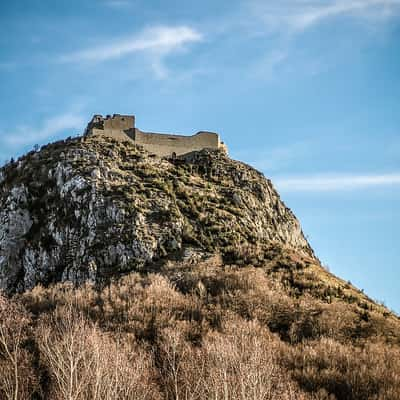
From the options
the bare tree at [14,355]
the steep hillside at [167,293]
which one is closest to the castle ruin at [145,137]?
the steep hillside at [167,293]

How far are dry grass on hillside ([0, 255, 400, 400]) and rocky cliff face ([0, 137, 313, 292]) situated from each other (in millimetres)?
3971

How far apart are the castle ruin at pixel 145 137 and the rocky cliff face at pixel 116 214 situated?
1833 millimetres

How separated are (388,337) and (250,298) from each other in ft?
27.4

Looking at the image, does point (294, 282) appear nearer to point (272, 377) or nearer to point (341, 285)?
point (341, 285)

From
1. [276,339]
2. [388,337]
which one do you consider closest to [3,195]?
[276,339]

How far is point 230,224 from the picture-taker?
1966 inches

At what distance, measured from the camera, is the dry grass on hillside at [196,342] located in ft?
81.0

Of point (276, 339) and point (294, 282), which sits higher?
point (294, 282)

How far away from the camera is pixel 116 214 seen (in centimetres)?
4600

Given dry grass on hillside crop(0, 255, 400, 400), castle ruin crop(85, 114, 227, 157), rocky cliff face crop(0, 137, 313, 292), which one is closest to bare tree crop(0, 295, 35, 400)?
dry grass on hillside crop(0, 255, 400, 400)

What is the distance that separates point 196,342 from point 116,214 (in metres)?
17.6

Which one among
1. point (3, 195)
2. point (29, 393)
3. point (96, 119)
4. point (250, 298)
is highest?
point (96, 119)

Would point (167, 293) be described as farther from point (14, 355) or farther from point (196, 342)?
point (14, 355)

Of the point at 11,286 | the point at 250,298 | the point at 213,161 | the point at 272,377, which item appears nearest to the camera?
the point at 272,377
